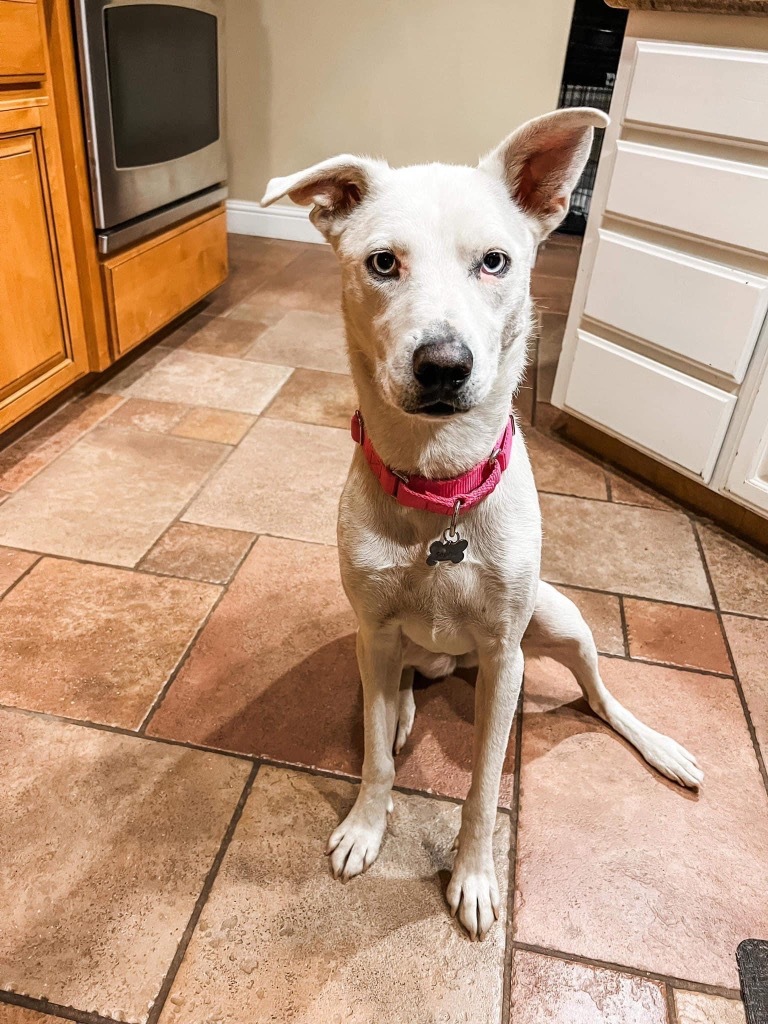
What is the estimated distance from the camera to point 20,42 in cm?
198

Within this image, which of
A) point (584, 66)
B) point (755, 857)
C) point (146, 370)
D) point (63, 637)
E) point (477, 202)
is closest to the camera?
point (477, 202)

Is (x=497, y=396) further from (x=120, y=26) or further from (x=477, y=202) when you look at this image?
(x=120, y=26)

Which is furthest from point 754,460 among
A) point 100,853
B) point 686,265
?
point 100,853

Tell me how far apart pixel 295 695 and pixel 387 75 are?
3737 millimetres

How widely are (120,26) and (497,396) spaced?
6.77 ft

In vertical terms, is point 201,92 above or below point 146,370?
above

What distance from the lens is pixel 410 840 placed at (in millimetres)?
1306

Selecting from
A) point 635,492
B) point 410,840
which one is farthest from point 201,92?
point 410,840

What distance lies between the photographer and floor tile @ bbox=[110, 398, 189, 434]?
2.55m

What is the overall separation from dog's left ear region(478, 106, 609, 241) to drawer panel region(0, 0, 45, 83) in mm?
1575

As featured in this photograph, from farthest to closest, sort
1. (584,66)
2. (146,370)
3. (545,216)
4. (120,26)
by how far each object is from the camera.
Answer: (584,66) → (146,370) → (120,26) → (545,216)

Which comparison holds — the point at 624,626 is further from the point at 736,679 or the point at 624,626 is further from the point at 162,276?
the point at 162,276

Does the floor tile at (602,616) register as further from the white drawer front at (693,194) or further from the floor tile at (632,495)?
the white drawer front at (693,194)

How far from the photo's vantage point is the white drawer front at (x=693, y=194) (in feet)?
6.03
